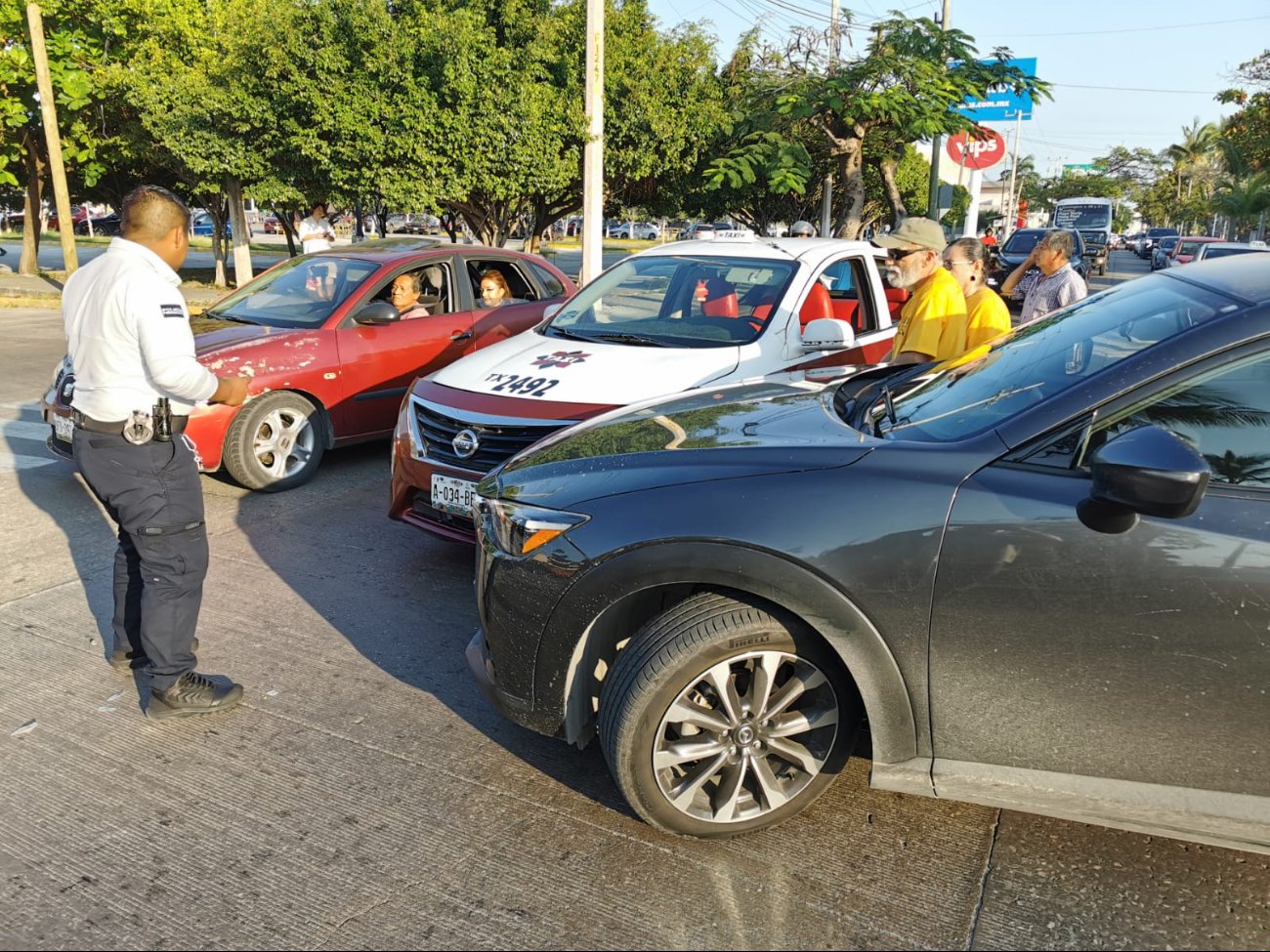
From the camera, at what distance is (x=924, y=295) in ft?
17.3

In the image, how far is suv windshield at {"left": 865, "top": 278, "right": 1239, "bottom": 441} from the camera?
267 centimetres

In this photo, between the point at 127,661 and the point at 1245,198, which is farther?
the point at 1245,198

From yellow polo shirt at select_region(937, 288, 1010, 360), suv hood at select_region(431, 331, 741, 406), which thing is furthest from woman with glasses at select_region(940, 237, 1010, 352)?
suv hood at select_region(431, 331, 741, 406)

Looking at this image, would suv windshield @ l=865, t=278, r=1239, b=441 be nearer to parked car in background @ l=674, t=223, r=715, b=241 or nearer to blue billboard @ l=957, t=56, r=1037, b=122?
parked car in background @ l=674, t=223, r=715, b=241

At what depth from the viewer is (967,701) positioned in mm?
2533

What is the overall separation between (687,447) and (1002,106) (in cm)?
1655

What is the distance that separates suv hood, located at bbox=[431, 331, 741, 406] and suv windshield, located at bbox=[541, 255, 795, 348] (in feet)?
0.66

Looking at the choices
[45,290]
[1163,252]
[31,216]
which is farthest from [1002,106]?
[1163,252]

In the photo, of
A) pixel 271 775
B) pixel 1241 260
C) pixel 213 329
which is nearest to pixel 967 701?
pixel 1241 260

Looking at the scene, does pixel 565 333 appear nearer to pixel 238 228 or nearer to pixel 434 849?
pixel 434 849

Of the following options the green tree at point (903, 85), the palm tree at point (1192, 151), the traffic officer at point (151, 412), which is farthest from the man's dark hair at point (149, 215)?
the palm tree at point (1192, 151)

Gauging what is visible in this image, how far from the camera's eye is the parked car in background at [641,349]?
4.72 meters

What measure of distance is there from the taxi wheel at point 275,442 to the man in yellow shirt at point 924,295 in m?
3.84

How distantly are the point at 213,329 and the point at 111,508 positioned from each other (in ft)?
12.0
